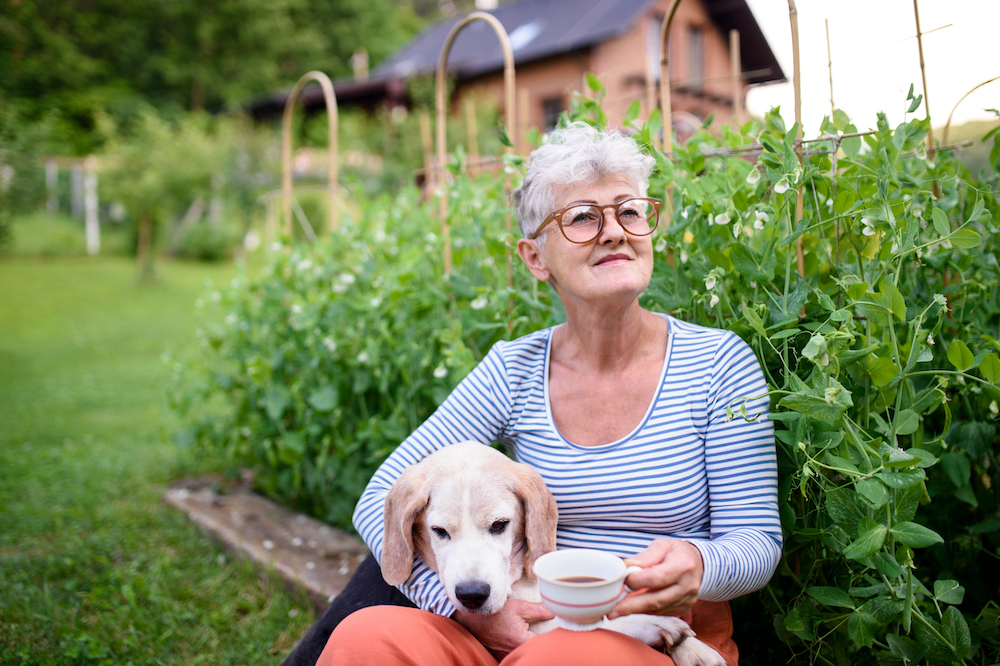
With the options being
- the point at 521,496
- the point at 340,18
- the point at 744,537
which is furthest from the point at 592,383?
the point at 340,18

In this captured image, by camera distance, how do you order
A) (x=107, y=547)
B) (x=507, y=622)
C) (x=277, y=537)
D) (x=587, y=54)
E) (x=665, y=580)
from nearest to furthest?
(x=665, y=580) < (x=507, y=622) < (x=277, y=537) < (x=107, y=547) < (x=587, y=54)

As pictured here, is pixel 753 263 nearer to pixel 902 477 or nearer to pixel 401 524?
pixel 902 477

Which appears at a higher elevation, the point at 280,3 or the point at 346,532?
the point at 280,3

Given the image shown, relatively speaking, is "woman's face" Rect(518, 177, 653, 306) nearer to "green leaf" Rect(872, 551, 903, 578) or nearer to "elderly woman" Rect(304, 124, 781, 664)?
"elderly woman" Rect(304, 124, 781, 664)

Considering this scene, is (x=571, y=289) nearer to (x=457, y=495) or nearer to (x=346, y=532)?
(x=457, y=495)

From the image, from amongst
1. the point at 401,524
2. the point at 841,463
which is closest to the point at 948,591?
the point at 841,463

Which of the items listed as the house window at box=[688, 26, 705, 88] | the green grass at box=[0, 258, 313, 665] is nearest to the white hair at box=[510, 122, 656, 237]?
the green grass at box=[0, 258, 313, 665]

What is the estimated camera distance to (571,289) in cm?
179

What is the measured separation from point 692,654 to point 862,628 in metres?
0.48

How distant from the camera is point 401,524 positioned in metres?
1.62

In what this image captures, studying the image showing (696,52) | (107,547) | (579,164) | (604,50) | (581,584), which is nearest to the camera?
(581,584)

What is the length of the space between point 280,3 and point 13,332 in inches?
985

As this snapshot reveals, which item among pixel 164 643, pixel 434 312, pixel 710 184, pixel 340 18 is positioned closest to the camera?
pixel 710 184

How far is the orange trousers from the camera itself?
50.4 inches
